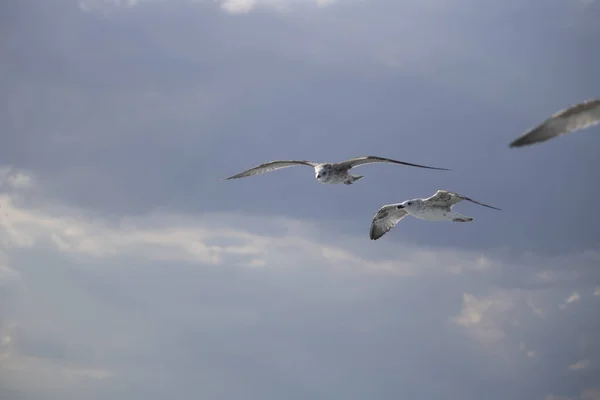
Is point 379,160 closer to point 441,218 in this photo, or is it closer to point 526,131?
point 441,218

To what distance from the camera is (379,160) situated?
131ft

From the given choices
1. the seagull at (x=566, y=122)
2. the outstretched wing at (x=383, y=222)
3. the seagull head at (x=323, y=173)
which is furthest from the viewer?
the outstretched wing at (x=383, y=222)

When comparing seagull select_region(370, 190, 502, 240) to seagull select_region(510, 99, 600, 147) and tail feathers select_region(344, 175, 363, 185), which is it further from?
seagull select_region(510, 99, 600, 147)

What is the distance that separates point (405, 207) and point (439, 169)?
382 inches

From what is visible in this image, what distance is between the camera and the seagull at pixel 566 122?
23344 mm

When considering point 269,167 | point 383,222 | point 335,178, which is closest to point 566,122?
point 335,178

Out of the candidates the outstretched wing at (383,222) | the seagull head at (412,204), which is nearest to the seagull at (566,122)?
the seagull head at (412,204)

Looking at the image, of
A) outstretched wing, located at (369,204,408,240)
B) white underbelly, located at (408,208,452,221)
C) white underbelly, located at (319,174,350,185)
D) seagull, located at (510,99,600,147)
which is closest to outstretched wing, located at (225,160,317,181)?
white underbelly, located at (319,174,350,185)

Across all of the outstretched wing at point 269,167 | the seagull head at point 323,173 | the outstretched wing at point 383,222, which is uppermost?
the outstretched wing at point 269,167

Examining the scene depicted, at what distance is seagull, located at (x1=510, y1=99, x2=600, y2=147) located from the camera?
2334 cm

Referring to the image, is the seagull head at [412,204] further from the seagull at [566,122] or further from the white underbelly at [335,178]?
the seagull at [566,122]

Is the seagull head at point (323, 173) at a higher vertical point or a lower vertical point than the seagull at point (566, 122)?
higher

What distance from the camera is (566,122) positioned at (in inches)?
928

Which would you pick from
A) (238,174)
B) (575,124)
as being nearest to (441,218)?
(238,174)
